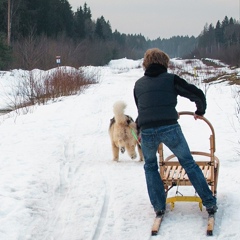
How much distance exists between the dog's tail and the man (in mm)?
2326

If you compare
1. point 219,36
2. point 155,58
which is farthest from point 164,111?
point 219,36

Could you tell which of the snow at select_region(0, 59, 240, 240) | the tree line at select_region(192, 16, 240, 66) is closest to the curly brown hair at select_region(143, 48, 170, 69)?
the snow at select_region(0, 59, 240, 240)

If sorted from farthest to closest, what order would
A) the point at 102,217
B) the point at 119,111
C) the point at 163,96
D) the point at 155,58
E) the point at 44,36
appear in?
1. the point at 44,36
2. the point at 119,111
3. the point at 102,217
4. the point at 155,58
5. the point at 163,96

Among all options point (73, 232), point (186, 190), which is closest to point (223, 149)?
point (186, 190)

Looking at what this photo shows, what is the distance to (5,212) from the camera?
15.6ft

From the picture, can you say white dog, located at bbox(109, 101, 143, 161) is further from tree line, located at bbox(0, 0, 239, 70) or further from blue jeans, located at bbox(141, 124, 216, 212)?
tree line, located at bbox(0, 0, 239, 70)

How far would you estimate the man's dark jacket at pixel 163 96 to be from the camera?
170 inches

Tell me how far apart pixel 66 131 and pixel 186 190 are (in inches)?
210

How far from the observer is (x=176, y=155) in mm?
4441

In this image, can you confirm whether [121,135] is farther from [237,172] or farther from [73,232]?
[73,232]

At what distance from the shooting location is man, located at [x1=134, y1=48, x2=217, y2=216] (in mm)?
4344

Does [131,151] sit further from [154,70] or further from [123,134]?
[154,70]

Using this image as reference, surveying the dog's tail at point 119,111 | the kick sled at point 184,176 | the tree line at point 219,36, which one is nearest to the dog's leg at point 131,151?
the dog's tail at point 119,111

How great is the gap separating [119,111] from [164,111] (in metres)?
2.79
